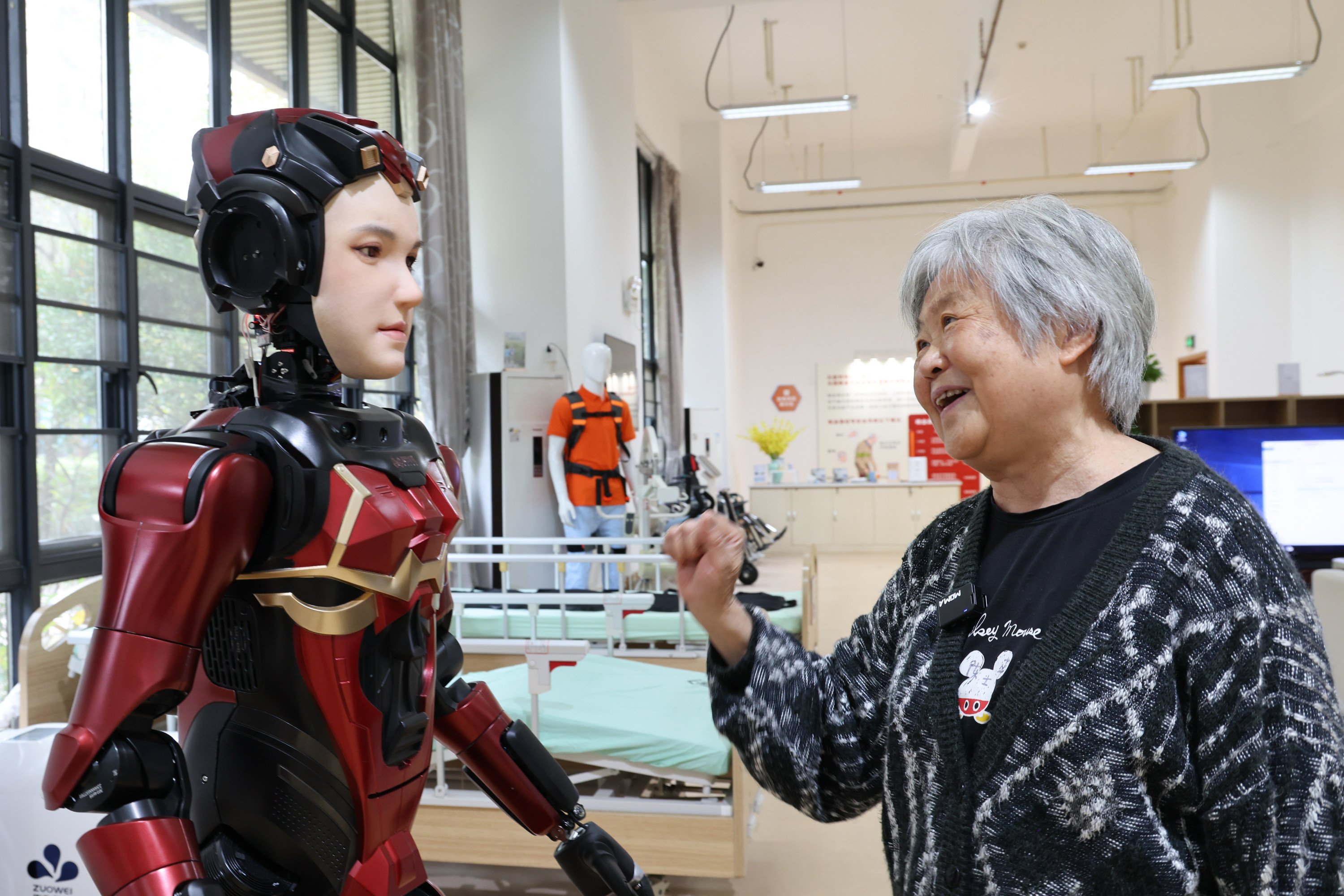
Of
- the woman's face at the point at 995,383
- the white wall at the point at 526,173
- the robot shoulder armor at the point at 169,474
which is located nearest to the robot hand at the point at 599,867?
the robot shoulder armor at the point at 169,474

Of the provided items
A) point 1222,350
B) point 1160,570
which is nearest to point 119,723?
point 1160,570

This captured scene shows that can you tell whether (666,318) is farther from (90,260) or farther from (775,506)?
(90,260)

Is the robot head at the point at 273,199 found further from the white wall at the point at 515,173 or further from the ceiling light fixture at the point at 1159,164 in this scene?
the ceiling light fixture at the point at 1159,164

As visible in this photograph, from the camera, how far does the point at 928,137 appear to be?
1330 cm

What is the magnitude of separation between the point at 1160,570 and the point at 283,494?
3.45ft

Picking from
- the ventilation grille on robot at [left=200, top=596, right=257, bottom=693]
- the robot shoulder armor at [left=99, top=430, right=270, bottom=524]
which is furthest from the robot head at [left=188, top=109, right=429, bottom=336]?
the ventilation grille on robot at [left=200, top=596, right=257, bottom=693]

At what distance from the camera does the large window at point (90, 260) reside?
3.06 meters

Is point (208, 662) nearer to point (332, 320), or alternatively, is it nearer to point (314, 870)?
point (314, 870)

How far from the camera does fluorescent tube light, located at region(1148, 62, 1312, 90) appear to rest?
24.6 ft

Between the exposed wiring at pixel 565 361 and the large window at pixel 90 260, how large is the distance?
2.52 meters

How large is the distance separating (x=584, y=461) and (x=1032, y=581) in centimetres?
510

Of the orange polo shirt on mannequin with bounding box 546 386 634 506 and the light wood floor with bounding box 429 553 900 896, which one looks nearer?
the light wood floor with bounding box 429 553 900 896

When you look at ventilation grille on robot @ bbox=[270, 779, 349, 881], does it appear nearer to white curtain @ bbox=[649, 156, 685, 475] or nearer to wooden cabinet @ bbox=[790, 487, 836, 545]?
white curtain @ bbox=[649, 156, 685, 475]

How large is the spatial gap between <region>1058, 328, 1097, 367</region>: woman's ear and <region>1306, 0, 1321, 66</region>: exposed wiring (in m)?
8.15
